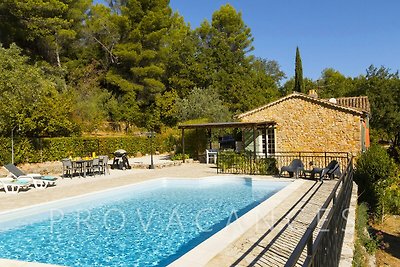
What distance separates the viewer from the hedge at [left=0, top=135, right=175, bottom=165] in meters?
17.4

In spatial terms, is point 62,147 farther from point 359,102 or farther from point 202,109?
point 359,102

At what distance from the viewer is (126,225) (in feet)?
29.4

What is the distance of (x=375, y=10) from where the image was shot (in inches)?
785

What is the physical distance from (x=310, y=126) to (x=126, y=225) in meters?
15.0

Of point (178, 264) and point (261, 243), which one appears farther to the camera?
point (261, 243)

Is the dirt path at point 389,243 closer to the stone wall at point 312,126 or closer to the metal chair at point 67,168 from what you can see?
the stone wall at point 312,126

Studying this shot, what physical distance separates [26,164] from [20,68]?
5651mm

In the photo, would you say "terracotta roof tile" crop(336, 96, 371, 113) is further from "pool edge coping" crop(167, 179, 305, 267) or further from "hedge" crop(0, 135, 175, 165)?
"pool edge coping" crop(167, 179, 305, 267)

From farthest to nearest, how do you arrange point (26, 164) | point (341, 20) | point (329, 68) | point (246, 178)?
point (329, 68)
point (341, 20)
point (26, 164)
point (246, 178)

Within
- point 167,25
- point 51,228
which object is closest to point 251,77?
point 167,25

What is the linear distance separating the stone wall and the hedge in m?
10.5

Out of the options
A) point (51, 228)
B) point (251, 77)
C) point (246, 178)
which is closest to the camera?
point (51, 228)

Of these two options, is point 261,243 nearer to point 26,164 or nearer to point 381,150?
point 381,150

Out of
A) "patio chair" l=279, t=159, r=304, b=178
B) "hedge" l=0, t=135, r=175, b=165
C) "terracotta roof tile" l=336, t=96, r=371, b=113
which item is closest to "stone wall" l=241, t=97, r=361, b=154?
"terracotta roof tile" l=336, t=96, r=371, b=113
